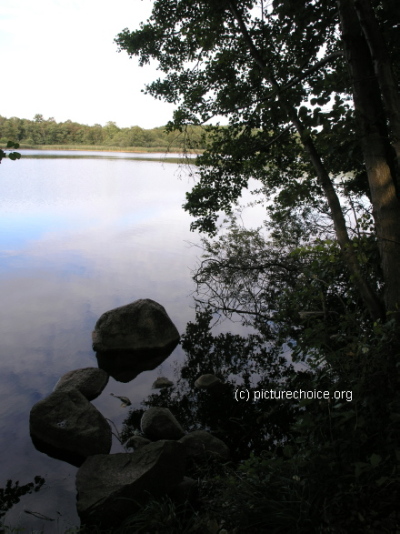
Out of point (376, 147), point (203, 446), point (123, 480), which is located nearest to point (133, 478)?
point (123, 480)

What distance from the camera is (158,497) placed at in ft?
11.8

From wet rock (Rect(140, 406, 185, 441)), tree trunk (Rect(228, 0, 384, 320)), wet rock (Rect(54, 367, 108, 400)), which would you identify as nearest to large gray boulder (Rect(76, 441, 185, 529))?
wet rock (Rect(140, 406, 185, 441))

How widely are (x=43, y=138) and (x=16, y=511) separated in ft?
251

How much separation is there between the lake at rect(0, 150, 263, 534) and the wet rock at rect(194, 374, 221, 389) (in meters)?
0.72

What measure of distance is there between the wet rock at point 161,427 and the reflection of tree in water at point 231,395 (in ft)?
0.79

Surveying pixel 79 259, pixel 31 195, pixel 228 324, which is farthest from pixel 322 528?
pixel 31 195

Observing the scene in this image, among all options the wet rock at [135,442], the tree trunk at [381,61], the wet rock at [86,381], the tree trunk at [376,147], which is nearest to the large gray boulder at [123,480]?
the wet rock at [135,442]

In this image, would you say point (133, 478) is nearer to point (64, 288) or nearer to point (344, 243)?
point (344, 243)

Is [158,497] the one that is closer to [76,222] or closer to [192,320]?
[192,320]

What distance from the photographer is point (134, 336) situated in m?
7.23

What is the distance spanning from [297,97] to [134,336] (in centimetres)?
484

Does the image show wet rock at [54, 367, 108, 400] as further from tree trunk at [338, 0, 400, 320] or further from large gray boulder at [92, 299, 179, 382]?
tree trunk at [338, 0, 400, 320]

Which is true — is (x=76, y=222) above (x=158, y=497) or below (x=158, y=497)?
above

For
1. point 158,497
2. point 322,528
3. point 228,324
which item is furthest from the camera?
point 228,324
